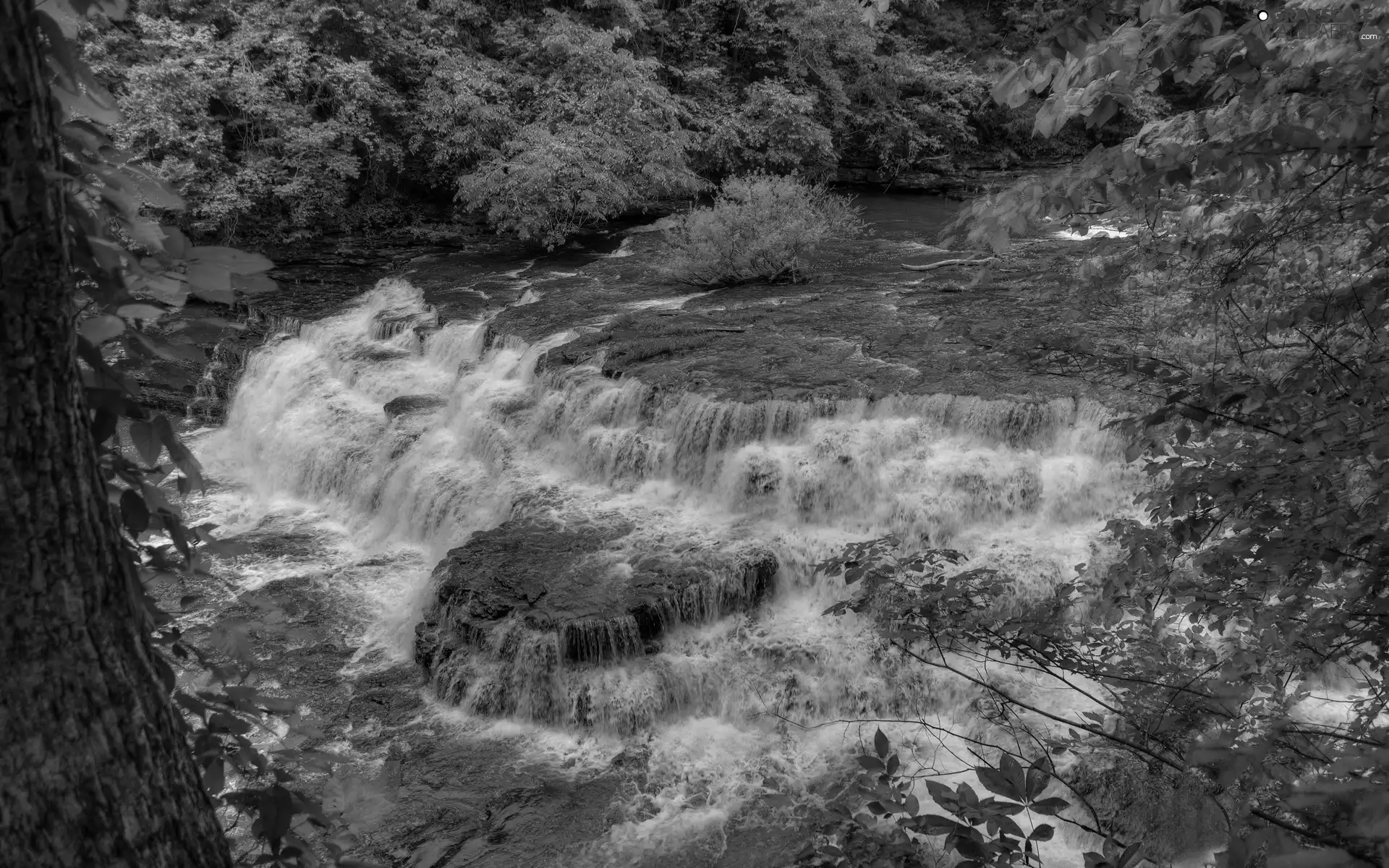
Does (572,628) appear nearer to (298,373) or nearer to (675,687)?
(675,687)

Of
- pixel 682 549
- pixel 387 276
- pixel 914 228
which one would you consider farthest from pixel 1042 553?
pixel 387 276

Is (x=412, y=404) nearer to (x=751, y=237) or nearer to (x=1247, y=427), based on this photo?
(x=751, y=237)

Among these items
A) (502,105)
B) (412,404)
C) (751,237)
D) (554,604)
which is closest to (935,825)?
(554,604)

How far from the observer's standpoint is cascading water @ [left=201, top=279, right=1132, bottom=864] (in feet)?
20.3

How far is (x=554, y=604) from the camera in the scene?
6867 mm

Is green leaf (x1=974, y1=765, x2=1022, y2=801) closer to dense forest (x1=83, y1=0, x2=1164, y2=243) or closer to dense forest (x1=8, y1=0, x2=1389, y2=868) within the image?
Answer: dense forest (x1=8, y1=0, x2=1389, y2=868)

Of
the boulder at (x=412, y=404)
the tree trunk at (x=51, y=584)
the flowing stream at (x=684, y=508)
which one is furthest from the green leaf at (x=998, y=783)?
the boulder at (x=412, y=404)

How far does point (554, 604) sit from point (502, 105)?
12703 millimetres

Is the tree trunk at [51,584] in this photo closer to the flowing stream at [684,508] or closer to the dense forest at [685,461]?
the dense forest at [685,461]

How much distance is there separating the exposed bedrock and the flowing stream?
0.12 m

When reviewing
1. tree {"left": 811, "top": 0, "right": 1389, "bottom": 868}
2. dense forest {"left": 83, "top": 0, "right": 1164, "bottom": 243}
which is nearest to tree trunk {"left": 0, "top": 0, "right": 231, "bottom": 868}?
tree {"left": 811, "top": 0, "right": 1389, "bottom": 868}

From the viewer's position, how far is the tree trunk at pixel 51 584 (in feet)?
3.93

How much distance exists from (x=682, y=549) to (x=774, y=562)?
83 centimetres

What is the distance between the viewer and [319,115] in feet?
55.4
